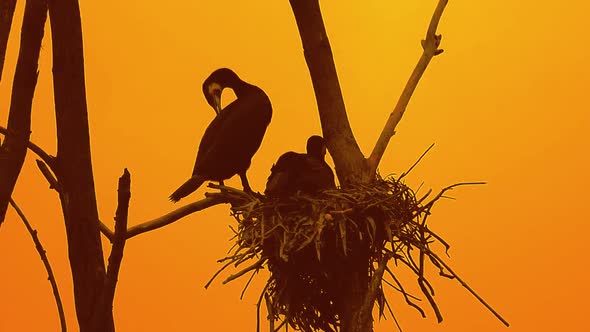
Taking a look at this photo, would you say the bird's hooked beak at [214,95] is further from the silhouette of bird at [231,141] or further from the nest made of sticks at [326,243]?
the nest made of sticks at [326,243]

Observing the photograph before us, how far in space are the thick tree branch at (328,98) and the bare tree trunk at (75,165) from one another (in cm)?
58

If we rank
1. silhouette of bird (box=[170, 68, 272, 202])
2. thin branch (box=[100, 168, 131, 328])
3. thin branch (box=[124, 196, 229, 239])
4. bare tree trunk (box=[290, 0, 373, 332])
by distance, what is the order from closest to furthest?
thin branch (box=[100, 168, 131, 328])
bare tree trunk (box=[290, 0, 373, 332])
thin branch (box=[124, 196, 229, 239])
silhouette of bird (box=[170, 68, 272, 202])

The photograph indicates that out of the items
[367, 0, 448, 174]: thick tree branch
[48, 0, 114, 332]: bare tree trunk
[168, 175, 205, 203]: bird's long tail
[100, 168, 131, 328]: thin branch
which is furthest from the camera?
[168, 175, 205, 203]: bird's long tail

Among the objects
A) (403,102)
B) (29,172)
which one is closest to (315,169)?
(403,102)

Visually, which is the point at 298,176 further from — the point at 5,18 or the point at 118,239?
the point at 5,18

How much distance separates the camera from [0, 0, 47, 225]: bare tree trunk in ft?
5.41

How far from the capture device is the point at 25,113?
5.47ft

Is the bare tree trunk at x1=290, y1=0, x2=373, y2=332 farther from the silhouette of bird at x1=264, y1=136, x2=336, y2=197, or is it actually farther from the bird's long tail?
the bird's long tail

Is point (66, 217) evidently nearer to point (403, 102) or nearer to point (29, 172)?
point (403, 102)

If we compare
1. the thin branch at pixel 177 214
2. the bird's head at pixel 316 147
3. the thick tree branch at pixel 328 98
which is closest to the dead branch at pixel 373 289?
the thick tree branch at pixel 328 98

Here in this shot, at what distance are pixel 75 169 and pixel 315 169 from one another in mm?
644

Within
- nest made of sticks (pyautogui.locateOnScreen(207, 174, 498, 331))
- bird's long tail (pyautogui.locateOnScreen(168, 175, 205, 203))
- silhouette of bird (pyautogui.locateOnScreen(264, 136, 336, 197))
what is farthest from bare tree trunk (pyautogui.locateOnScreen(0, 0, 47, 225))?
bird's long tail (pyautogui.locateOnScreen(168, 175, 205, 203))

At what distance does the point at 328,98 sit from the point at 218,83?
801 mm

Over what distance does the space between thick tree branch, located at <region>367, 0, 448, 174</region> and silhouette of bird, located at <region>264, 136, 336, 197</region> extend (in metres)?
0.15
